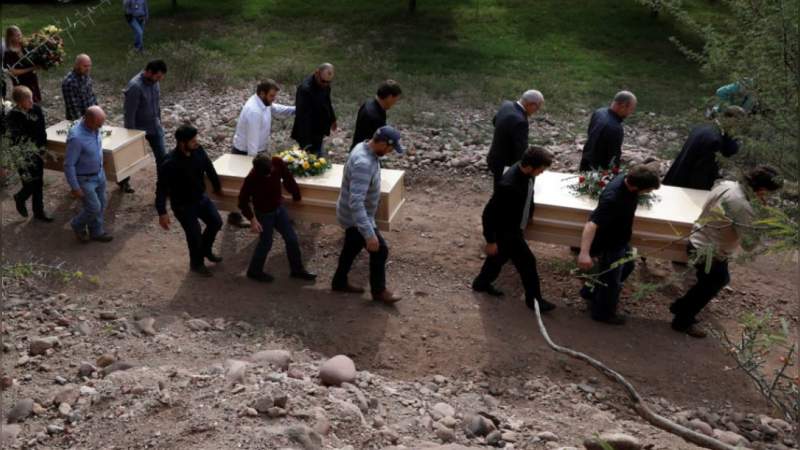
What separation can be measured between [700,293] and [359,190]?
334cm

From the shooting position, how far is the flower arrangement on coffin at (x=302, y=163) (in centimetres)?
807

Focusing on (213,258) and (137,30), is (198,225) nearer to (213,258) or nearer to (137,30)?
(213,258)

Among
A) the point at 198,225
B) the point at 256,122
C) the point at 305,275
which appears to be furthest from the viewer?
the point at 256,122

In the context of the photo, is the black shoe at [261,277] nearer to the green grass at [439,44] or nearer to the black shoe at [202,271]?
the black shoe at [202,271]

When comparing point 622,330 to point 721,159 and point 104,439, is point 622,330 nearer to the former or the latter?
point 721,159

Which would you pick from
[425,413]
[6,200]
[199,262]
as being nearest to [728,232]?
[425,413]

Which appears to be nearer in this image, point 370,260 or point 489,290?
point 370,260

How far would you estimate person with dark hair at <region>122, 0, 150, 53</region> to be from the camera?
16.3 m

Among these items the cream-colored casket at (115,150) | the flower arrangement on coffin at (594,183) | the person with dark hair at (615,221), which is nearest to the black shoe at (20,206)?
the cream-colored casket at (115,150)

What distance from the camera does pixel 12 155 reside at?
4.59m

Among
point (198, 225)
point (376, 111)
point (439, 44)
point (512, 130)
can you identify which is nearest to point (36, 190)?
point (198, 225)

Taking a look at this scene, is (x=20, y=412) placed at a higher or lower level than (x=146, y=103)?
lower

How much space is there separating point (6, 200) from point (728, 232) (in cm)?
834

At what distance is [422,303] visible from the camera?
7.72 m
